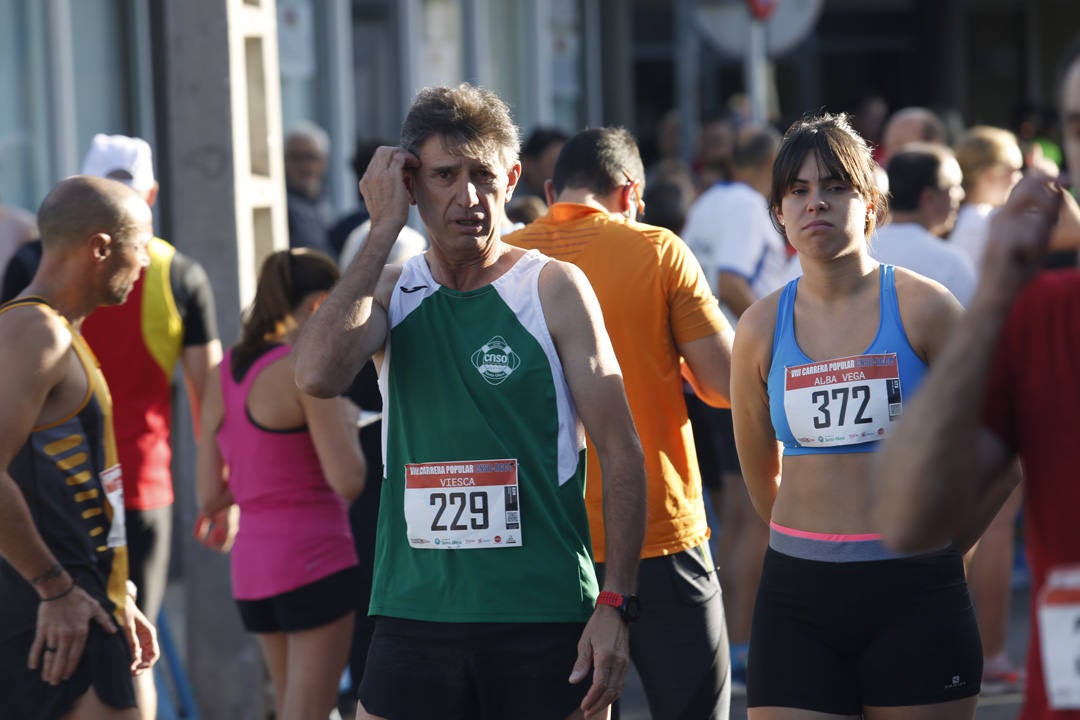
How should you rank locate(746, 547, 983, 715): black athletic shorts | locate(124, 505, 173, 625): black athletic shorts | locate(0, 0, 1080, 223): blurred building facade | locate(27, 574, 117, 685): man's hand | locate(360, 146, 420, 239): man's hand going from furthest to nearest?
locate(0, 0, 1080, 223): blurred building facade → locate(124, 505, 173, 625): black athletic shorts → locate(27, 574, 117, 685): man's hand → locate(746, 547, 983, 715): black athletic shorts → locate(360, 146, 420, 239): man's hand

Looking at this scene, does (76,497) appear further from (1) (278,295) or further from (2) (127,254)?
(1) (278,295)

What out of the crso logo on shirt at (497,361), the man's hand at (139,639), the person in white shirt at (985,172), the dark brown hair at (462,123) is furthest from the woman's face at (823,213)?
the person in white shirt at (985,172)

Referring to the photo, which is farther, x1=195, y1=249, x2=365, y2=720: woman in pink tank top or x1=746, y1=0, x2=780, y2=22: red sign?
x1=746, y1=0, x2=780, y2=22: red sign

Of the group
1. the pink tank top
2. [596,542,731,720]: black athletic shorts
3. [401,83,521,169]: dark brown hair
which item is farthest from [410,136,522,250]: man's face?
the pink tank top

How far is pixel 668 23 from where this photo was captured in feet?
91.7

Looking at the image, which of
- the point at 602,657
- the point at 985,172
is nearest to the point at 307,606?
the point at 602,657

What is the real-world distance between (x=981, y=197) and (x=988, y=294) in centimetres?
557

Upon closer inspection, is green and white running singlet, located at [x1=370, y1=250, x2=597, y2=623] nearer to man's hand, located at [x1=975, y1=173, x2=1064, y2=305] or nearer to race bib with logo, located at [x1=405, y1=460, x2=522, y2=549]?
race bib with logo, located at [x1=405, y1=460, x2=522, y2=549]

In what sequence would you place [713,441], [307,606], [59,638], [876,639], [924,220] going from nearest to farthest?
[876,639] < [59,638] < [307,606] < [924,220] < [713,441]

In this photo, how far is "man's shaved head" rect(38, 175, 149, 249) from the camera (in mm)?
4004

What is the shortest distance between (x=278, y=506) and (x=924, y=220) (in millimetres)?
2596

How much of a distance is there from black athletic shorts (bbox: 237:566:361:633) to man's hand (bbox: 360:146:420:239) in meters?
1.91

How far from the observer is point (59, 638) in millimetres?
3754

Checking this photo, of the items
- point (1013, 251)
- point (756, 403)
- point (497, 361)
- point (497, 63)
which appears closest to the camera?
point (1013, 251)
